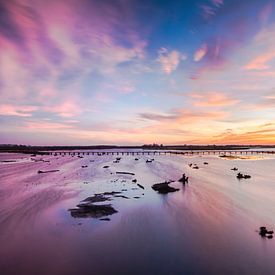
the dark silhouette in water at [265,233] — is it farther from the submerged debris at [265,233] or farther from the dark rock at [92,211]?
the dark rock at [92,211]

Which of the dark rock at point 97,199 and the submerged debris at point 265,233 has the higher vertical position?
the dark rock at point 97,199

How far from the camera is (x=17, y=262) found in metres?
15.4

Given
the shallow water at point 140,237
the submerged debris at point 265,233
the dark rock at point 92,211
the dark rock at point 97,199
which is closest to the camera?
the shallow water at point 140,237

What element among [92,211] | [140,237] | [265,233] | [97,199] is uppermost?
[97,199]

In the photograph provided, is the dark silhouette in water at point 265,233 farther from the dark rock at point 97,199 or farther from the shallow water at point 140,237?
the dark rock at point 97,199

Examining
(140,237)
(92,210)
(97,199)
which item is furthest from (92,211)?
(140,237)

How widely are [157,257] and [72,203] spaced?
51.6ft

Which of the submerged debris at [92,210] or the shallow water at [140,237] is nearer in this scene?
the shallow water at [140,237]

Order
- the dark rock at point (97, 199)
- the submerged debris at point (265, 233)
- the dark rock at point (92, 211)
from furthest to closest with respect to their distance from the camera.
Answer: the dark rock at point (97, 199), the dark rock at point (92, 211), the submerged debris at point (265, 233)

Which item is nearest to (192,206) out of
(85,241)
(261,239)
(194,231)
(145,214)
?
(145,214)

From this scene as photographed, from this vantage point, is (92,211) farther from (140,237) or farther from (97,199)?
(140,237)

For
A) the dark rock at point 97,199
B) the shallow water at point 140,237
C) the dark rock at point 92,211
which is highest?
the dark rock at point 97,199

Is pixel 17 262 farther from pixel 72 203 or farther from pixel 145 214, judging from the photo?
pixel 72 203

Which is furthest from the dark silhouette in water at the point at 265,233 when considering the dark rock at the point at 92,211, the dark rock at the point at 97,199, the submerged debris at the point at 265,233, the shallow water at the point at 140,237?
the dark rock at the point at 97,199
